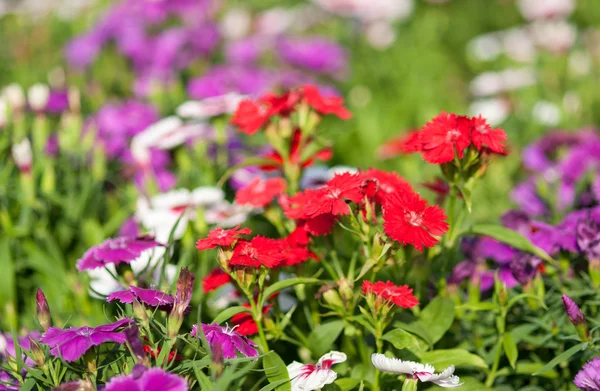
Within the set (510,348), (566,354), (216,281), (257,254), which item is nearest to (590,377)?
(566,354)

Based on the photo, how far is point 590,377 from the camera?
146 cm

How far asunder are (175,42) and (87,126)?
76 centimetres

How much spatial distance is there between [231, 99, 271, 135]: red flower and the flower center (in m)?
0.58

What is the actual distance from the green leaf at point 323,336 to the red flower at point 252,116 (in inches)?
22.3

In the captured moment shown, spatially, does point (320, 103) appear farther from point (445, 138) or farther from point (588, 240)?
point (588, 240)

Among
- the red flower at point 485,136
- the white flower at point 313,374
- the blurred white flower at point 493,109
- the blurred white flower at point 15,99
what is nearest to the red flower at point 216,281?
the white flower at point 313,374

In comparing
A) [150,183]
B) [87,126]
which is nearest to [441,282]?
[150,183]

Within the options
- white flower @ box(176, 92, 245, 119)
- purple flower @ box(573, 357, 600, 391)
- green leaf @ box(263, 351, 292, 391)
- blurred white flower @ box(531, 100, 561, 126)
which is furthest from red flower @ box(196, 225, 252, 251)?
blurred white flower @ box(531, 100, 561, 126)

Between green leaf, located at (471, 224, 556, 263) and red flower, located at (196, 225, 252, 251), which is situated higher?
red flower, located at (196, 225, 252, 251)

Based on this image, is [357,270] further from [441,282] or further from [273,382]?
[273,382]

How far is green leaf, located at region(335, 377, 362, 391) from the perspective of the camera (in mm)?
1597

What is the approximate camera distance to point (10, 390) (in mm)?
1526

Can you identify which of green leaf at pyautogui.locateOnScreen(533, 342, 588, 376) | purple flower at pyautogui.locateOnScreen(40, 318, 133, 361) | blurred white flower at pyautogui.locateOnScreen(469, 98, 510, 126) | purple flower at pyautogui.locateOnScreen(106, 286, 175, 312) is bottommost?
blurred white flower at pyautogui.locateOnScreen(469, 98, 510, 126)

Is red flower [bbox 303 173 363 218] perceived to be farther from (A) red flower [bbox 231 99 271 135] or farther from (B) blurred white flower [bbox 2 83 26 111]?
(B) blurred white flower [bbox 2 83 26 111]
